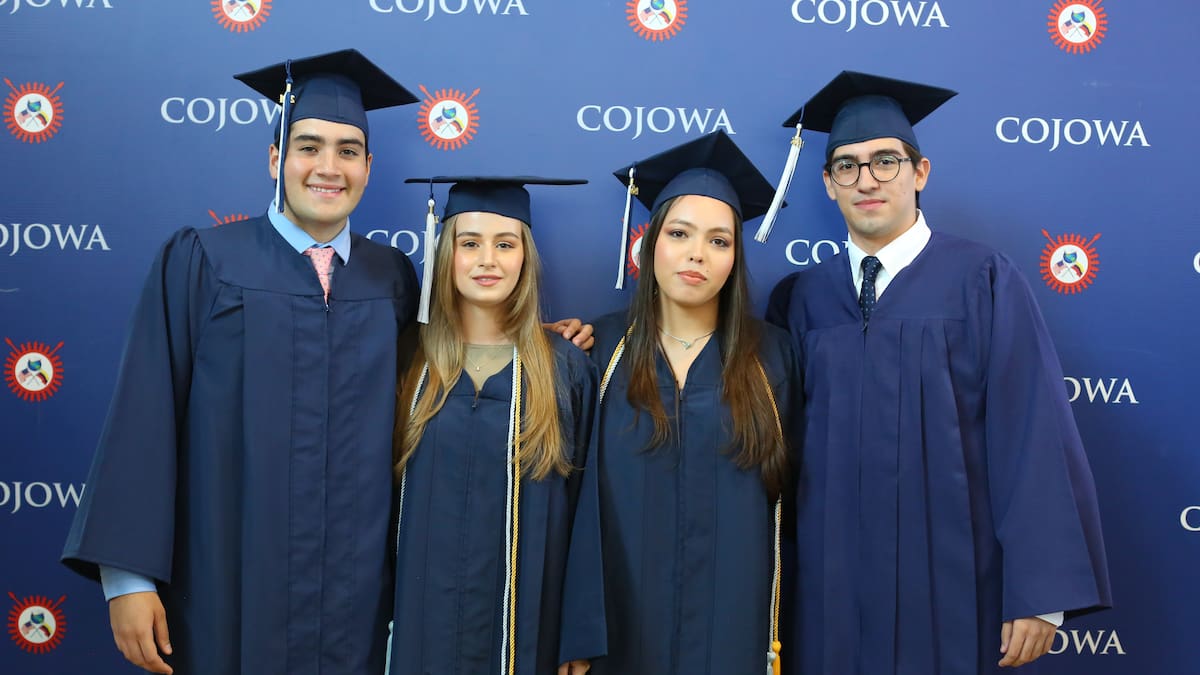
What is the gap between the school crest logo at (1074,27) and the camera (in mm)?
3076

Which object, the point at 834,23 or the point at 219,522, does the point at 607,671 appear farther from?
the point at 834,23

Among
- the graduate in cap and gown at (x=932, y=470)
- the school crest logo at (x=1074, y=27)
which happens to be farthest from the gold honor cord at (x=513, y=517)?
the school crest logo at (x=1074, y=27)

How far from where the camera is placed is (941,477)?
236cm

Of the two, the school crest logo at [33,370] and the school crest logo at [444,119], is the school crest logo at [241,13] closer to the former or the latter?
the school crest logo at [444,119]

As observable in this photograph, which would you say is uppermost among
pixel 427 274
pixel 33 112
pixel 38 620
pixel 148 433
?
pixel 33 112

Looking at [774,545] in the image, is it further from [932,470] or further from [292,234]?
[292,234]

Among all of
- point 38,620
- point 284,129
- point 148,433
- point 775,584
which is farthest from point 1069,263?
point 38,620

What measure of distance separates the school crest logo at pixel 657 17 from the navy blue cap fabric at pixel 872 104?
26.0 inches

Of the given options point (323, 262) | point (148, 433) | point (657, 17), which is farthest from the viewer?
point (657, 17)

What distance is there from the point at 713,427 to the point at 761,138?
1.25 m

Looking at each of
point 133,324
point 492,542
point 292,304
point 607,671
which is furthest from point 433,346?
point 607,671

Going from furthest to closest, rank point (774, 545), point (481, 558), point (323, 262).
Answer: point (774, 545)
point (323, 262)
point (481, 558)

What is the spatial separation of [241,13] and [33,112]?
81 cm

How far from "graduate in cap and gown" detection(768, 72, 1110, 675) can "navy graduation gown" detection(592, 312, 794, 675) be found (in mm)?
248
